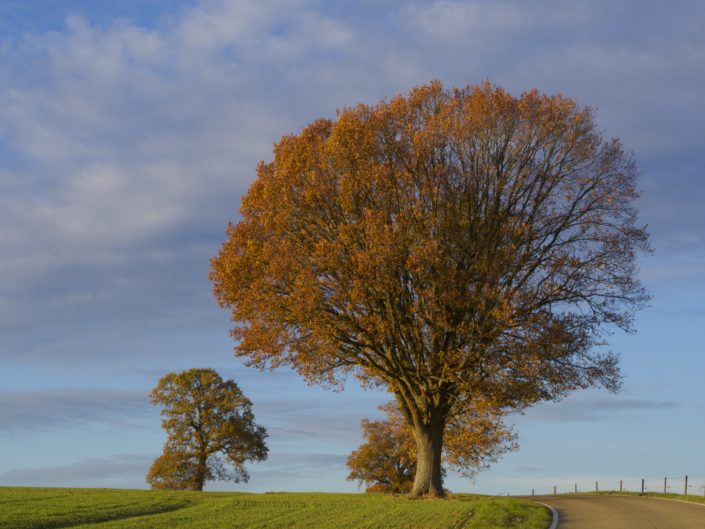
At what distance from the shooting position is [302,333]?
36.2 m

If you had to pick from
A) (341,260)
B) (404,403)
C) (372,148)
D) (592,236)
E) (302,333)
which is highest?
(372,148)

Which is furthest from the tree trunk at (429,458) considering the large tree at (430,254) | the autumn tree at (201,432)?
the autumn tree at (201,432)

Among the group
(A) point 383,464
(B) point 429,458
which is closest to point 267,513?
(B) point 429,458

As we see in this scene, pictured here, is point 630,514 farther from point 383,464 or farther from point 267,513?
point 383,464

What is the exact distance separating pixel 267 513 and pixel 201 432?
3701 cm

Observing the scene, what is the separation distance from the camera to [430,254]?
3275 cm

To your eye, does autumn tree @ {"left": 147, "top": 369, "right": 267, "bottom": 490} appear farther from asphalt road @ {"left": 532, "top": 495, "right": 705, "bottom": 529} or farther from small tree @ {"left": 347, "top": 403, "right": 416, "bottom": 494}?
asphalt road @ {"left": 532, "top": 495, "right": 705, "bottom": 529}

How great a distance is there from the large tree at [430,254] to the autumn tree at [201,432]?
103 feet

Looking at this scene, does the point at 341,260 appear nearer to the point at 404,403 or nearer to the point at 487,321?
the point at 487,321

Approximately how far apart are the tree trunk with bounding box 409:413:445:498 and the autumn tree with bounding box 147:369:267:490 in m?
31.5

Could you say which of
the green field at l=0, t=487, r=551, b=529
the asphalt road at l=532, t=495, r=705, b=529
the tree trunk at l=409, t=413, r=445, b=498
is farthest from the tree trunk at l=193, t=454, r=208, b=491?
the asphalt road at l=532, t=495, r=705, b=529

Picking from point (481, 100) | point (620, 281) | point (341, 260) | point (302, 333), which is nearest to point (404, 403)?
point (302, 333)

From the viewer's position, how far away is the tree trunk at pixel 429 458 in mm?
37281

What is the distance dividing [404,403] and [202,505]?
11806 mm
